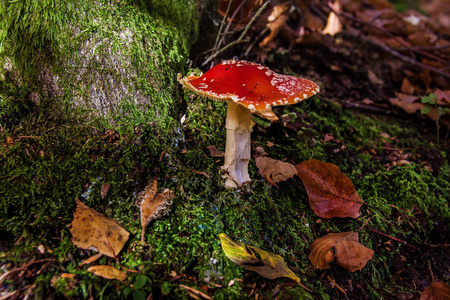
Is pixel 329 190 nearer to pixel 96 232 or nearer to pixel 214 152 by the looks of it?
pixel 214 152

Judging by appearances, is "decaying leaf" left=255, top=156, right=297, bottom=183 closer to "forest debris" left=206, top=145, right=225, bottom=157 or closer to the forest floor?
the forest floor

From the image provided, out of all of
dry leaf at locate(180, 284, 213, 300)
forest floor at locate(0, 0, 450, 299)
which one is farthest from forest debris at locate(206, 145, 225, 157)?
dry leaf at locate(180, 284, 213, 300)

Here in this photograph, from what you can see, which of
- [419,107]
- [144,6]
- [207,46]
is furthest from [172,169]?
[419,107]

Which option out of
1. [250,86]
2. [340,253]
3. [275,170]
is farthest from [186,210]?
[340,253]

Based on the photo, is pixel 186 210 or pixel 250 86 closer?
pixel 250 86

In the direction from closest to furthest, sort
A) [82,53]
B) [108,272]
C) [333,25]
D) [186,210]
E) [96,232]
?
[108,272] → [96,232] → [186,210] → [82,53] → [333,25]

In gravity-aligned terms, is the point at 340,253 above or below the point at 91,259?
below

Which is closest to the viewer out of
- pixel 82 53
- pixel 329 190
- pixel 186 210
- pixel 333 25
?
pixel 186 210
